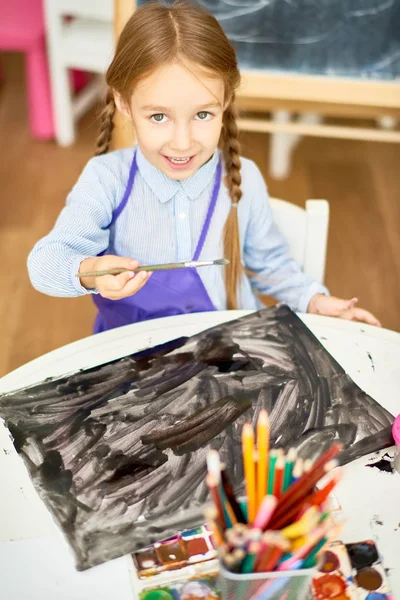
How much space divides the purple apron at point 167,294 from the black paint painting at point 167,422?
0.13 meters

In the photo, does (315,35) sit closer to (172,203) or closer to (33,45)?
(172,203)

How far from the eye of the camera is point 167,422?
82 cm

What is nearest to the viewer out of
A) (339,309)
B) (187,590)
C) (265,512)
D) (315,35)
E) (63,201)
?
(265,512)

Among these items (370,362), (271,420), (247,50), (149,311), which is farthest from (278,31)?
(271,420)

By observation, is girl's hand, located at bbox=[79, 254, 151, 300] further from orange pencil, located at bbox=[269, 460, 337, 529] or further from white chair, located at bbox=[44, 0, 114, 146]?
white chair, located at bbox=[44, 0, 114, 146]

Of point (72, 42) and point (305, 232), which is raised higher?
point (72, 42)

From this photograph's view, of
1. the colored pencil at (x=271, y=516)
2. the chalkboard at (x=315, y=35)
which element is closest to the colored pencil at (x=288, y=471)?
the colored pencil at (x=271, y=516)

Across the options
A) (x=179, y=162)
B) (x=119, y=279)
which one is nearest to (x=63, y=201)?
(x=179, y=162)

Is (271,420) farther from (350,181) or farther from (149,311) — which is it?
(350,181)

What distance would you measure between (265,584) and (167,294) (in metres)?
0.58

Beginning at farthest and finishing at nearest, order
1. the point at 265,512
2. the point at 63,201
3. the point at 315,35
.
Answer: the point at 63,201, the point at 315,35, the point at 265,512

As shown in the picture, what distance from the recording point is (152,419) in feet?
2.72

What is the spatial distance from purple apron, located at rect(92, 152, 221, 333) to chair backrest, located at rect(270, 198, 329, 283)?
0.13 metres

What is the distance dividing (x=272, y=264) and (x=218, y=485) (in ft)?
2.06
